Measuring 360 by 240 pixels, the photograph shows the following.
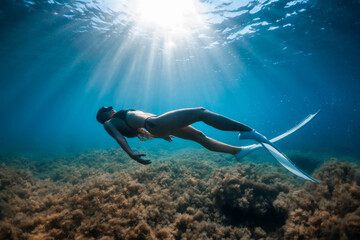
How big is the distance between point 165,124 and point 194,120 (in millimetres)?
609

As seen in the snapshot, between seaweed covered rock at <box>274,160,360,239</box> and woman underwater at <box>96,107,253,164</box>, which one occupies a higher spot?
woman underwater at <box>96,107,253,164</box>

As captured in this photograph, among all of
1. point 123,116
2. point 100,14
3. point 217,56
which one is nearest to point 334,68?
point 217,56

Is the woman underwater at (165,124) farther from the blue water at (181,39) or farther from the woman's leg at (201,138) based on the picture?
the blue water at (181,39)

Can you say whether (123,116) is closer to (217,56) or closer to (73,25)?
(73,25)

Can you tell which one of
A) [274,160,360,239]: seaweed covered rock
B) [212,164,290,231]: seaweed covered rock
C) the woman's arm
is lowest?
[212,164,290,231]: seaweed covered rock

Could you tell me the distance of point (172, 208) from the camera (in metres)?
3.93

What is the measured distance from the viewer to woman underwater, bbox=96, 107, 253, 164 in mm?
3078

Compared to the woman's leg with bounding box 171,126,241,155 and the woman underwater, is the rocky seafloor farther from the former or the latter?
the woman underwater

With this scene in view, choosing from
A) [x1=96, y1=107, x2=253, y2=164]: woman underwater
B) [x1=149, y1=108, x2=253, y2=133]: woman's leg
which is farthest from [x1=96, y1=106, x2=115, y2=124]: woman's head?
[x1=149, y1=108, x2=253, y2=133]: woman's leg

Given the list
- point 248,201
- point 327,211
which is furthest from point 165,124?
point 327,211

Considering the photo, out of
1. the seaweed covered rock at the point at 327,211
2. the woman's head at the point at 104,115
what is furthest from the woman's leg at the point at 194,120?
the woman's head at the point at 104,115

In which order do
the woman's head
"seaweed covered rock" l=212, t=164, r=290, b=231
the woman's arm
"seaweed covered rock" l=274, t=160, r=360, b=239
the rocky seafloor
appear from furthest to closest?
the woman's head < "seaweed covered rock" l=212, t=164, r=290, b=231 < the woman's arm < the rocky seafloor < "seaweed covered rock" l=274, t=160, r=360, b=239

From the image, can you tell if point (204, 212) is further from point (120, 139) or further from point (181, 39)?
point (181, 39)

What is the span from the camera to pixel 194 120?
3172mm
